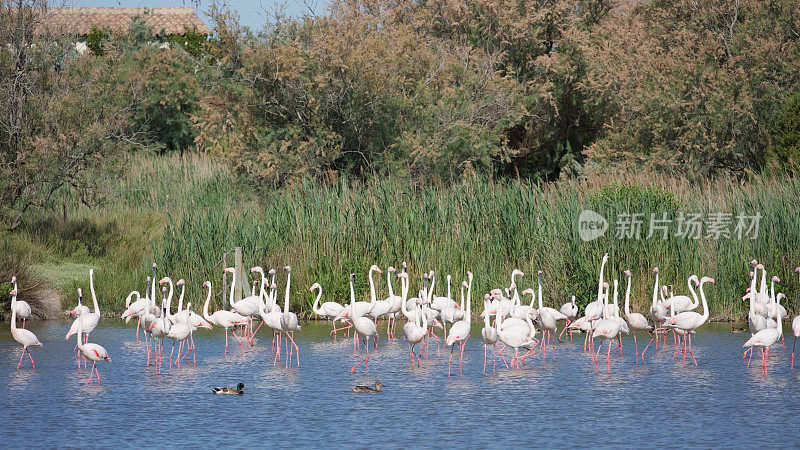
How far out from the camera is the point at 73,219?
24.1 metres

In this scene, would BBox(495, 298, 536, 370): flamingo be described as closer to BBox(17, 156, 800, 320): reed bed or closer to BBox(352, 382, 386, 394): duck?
BBox(352, 382, 386, 394): duck

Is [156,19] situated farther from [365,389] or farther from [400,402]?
[400,402]

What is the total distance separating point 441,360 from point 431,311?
49.0 inches

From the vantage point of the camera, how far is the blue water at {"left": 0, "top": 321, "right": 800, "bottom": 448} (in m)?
9.27

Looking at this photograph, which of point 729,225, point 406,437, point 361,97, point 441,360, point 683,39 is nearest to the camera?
point 406,437

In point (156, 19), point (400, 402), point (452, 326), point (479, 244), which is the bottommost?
point (400, 402)

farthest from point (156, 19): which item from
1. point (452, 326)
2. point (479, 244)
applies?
point (452, 326)

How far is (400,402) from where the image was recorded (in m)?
10.8

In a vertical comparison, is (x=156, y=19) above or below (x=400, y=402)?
above

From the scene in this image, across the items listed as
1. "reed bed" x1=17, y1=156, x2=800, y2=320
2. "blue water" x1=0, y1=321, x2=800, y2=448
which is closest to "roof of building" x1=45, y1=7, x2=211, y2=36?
"reed bed" x1=17, y1=156, x2=800, y2=320

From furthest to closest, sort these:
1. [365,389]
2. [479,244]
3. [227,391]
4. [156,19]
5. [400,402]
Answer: [156,19] < [479,244] < [365,389] < [227,391] < [400,402]

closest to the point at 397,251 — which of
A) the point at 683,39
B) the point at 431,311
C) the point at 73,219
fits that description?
the point at 431,311

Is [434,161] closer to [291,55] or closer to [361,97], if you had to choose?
[361,97]

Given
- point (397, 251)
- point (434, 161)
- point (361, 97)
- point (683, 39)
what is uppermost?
point (683, 39)
